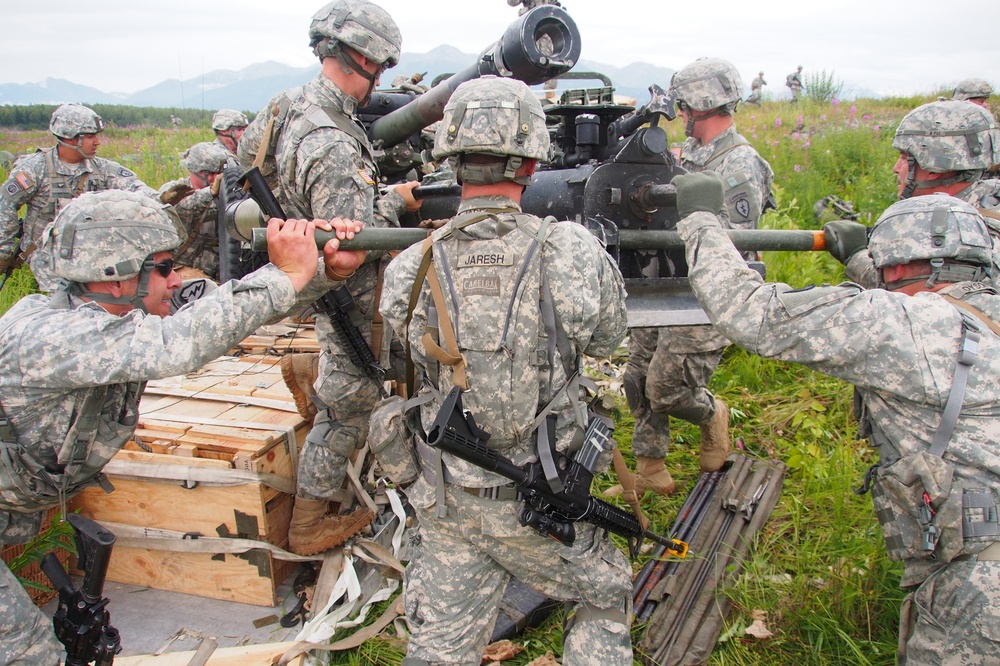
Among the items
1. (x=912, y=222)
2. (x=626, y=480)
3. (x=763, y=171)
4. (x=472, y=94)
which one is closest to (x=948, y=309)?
(x=912, y=222)

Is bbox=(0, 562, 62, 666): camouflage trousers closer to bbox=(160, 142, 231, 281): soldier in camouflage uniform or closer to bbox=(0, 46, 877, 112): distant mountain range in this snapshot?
bbox=(160, 142, 231, 281): soldier in camouflage uniform

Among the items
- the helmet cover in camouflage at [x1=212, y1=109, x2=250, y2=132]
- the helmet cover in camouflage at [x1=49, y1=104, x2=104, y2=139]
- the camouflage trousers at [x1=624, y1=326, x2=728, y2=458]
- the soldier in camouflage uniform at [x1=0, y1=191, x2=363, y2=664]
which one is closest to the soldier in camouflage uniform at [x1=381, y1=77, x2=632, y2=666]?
the soldier in camouflage uniform at [x1=0, y1=191, x2=363, y2=664]

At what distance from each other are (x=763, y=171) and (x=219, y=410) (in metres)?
3.91

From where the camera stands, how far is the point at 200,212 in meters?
7.16

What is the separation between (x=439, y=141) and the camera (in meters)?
2.64

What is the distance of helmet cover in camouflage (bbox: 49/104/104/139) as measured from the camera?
7539 millimetres

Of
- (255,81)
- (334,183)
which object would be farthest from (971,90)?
(255,81)

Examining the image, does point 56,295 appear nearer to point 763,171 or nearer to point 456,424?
point 456,424

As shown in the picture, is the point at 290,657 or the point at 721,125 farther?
the point at 721,125

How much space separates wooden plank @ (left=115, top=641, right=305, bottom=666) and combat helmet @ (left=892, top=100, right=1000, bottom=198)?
4.13m

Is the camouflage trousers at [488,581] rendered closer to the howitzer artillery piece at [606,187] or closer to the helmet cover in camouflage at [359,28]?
the howitzer artillery piece at [606,187]

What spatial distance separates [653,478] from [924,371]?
2.61 meters

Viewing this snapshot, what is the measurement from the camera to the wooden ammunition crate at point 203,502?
3.89 meters

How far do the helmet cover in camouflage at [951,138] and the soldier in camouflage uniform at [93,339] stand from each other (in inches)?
124
